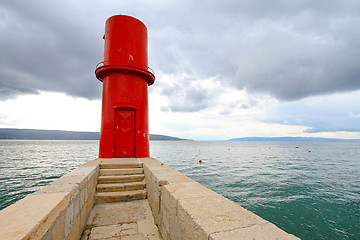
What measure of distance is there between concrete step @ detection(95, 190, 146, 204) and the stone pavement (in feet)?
0.41

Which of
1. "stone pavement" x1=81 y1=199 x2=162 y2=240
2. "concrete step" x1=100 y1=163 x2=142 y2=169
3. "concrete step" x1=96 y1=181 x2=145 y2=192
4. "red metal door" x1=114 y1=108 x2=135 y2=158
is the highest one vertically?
"red metal door" x1=114 y1=108 x2=135 y2=158

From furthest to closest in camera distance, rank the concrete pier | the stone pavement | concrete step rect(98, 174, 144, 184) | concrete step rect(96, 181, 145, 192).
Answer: concrete step rect(98, 174, 144, 184) → concrete step rect(96, 181, 145, 192) → the stone pavement → the concrete pier

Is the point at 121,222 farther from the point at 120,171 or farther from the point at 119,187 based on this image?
the point at 120,171

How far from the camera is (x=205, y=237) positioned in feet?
5.20

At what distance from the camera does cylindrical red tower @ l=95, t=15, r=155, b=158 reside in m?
8.01

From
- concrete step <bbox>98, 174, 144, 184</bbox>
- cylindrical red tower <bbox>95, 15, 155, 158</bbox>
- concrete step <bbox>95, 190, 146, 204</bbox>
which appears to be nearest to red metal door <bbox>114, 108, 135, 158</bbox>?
cylindrical red tower <bbox>95, 15, 155, 158</bbox>

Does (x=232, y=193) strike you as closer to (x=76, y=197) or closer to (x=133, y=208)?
(x=133, y=208)

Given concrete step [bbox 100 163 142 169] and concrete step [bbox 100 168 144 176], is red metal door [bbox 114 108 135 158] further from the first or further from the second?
concrete step [bbox 100 168 144 176]

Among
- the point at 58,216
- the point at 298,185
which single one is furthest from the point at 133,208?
the point at 298,185

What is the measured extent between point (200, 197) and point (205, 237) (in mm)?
955

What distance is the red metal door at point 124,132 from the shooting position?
8031 mm

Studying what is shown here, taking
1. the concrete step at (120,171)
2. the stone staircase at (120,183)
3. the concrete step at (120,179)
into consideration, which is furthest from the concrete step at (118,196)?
the concrete step at (120,171)

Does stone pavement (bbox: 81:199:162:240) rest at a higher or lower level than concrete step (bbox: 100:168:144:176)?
lower

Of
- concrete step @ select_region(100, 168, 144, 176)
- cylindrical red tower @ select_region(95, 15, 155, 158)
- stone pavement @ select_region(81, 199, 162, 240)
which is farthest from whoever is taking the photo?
cylindrical red tower @ select_region(95, 15, 155, 158)
